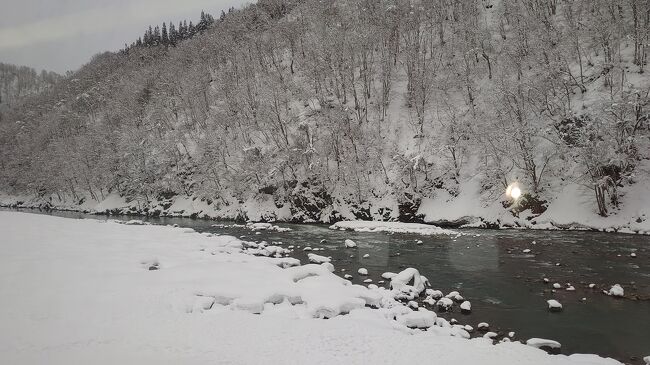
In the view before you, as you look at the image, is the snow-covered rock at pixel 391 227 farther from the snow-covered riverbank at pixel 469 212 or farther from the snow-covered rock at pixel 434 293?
the snow-covered rock at pixel 434 293

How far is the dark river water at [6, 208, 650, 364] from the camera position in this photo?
36.1ft

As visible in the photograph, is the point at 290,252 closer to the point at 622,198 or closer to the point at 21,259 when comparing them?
the point at 21,259

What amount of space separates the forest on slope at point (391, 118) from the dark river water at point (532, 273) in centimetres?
655

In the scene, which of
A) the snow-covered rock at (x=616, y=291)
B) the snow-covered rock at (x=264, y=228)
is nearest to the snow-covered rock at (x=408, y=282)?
the snow-covered rock at (x=616, y=291)

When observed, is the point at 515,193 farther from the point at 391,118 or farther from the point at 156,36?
the point at 156,36

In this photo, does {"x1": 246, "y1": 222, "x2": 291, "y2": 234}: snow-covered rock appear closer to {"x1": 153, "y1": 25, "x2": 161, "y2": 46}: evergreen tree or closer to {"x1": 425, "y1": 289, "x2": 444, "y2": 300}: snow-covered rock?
{"x1": 425, "y1": 289, "x2": 444, "y2": 300}: snow-covered rock

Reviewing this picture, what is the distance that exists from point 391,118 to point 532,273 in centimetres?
3006

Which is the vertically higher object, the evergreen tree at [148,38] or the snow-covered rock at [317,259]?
the evergreen tree at [148,38]

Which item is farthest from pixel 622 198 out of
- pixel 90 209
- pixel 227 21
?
pixel 227 21

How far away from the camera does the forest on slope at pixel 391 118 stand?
2930 centimetres

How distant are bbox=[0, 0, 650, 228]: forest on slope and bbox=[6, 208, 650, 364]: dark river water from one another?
21.5 feet

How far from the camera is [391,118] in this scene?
4441 centimetres

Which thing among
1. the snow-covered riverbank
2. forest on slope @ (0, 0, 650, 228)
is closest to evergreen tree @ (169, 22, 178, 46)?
forest on slope @ (0, 0, 650, 228)

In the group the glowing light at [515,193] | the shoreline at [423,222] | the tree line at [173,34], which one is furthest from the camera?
the tree line at [173,34]
